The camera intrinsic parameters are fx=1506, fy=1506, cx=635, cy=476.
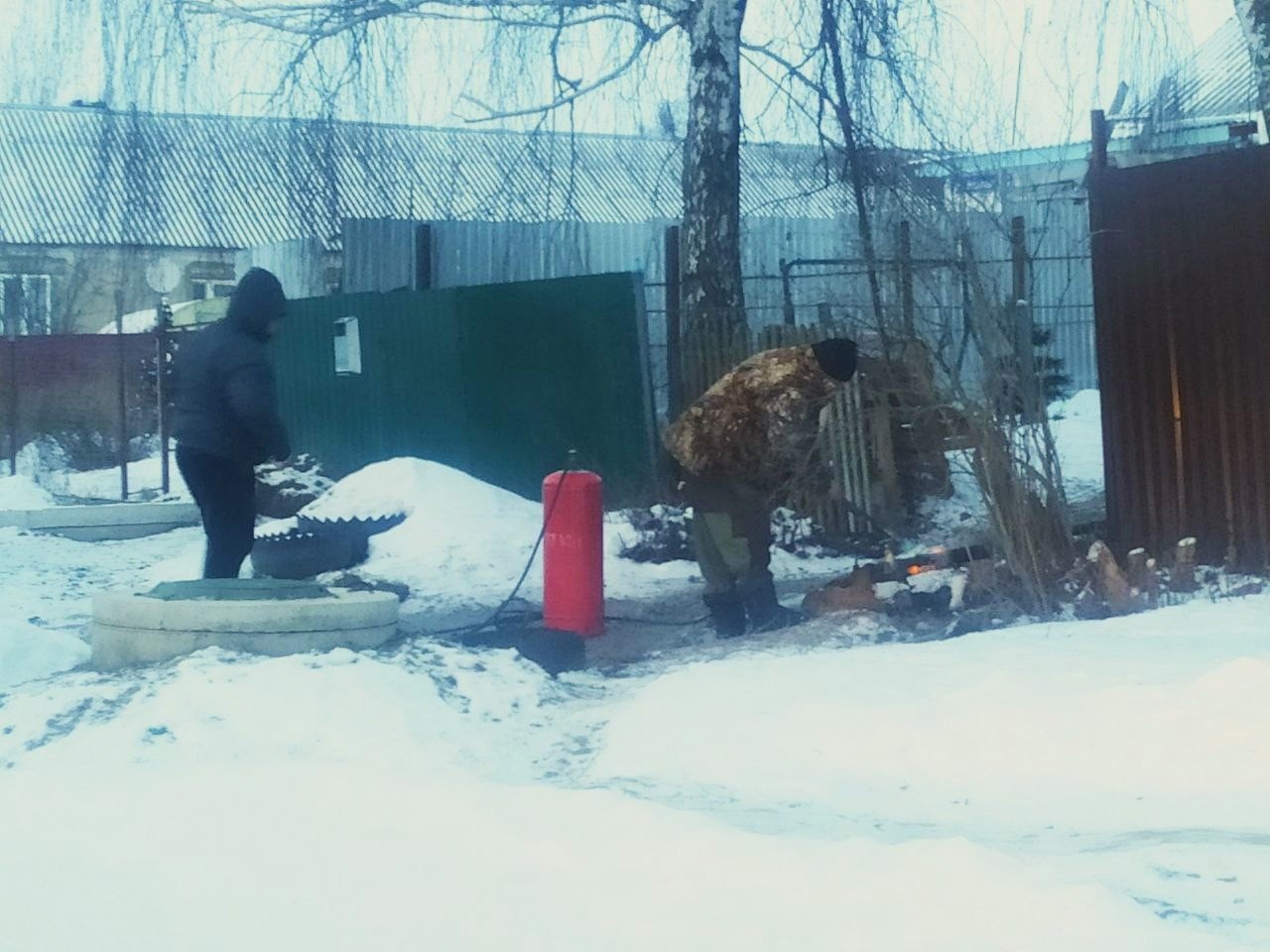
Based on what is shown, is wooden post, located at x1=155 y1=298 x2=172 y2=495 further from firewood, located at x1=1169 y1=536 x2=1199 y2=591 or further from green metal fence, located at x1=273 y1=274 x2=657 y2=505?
firewood, located at x1=1169 y1=536 x2=1199 y2=591

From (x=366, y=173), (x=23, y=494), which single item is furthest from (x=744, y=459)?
(x=23, y=494)

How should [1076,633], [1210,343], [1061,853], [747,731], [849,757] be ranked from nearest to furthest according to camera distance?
[1061,853] → [849,757] → [747,731] → [1076,633] → [1210,343]

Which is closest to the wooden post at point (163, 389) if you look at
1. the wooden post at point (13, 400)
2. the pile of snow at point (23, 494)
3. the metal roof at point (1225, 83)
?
the pile of snow at point (23, 494)

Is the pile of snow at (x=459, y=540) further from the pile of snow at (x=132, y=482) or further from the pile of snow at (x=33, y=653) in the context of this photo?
the pile of snow at (x=132, y=482)

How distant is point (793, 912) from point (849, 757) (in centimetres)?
152

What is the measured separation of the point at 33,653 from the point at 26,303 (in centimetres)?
2028

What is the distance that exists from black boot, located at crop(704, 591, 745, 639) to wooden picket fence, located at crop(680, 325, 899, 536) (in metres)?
1.62

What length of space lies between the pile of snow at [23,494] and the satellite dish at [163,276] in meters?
13.7

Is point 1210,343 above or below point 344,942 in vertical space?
above

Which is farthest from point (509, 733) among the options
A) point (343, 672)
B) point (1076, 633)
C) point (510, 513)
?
point (510, 513)

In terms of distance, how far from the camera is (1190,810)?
4.30 m

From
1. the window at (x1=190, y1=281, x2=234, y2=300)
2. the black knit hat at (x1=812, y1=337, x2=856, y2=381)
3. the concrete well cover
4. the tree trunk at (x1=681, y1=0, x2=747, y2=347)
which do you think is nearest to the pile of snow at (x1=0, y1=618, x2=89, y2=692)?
the concrete well cover

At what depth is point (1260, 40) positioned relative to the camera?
8.27 metres

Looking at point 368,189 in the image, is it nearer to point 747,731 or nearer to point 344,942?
point 747,731
